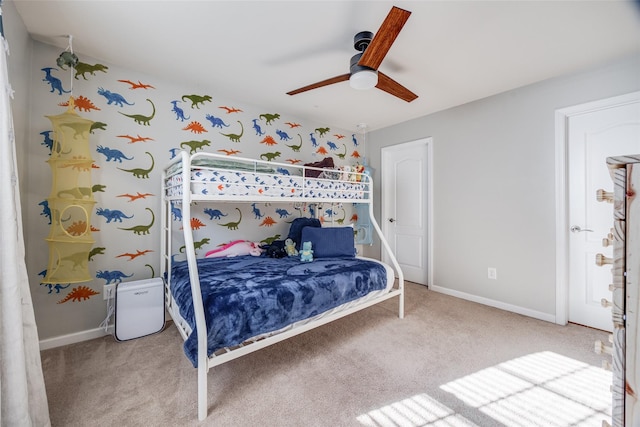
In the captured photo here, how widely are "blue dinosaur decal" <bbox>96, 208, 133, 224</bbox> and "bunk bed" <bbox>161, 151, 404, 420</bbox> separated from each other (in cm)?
32

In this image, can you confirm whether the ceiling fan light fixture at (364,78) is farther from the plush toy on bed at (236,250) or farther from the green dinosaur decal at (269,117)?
the plush toy on bed at (236,250)

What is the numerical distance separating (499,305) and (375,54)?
2.85 m

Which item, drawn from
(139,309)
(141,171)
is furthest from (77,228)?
(139,309)

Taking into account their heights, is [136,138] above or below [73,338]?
above

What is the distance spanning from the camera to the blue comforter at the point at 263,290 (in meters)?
1.49

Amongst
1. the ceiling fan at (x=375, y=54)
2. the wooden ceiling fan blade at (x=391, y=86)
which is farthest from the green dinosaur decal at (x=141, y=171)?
the wooden ceiling fan blade at (x=391, y=86)

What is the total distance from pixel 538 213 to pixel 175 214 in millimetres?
3609

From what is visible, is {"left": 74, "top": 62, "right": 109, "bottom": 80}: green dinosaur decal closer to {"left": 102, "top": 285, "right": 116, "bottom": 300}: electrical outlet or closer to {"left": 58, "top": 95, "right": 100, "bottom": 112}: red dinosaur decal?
{"left": 58, "top": 95, "right": 100, "bottom": 112}: red dinosaur decal

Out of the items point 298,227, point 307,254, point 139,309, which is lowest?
point 139,309

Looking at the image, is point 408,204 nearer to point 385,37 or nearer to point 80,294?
point 385,37

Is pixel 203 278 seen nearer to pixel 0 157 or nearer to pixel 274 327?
pixel 274 327

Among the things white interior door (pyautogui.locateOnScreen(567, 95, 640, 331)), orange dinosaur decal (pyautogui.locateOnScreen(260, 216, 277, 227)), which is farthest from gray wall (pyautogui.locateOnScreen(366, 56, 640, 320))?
orange dinosaur decal (pyautogui.locateOnScreen(260, 216, 277, 227))

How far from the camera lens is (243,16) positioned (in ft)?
5.67

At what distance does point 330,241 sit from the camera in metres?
2.78
